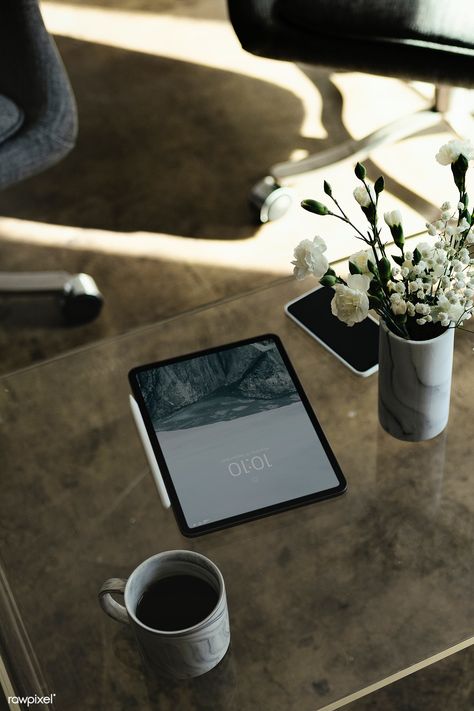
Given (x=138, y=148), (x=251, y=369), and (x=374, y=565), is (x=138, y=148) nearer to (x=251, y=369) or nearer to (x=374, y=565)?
(x=251, y=369)

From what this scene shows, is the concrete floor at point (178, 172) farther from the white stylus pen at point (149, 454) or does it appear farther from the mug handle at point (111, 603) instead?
the mug handle at point (111, 603)

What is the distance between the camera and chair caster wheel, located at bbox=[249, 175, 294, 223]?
1810 millimetres

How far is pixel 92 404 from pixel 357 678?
47cm

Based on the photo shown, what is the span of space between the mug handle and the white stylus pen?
0.16m

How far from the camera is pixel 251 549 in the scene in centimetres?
99

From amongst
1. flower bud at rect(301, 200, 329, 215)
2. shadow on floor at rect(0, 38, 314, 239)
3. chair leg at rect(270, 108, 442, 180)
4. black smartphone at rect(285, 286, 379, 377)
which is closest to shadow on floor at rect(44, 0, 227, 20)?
shadow on floor at rect(0, 38, 314, 239)

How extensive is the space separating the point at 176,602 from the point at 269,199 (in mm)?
1100

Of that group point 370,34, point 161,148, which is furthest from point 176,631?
point 161,148

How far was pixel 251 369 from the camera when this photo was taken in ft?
3.72

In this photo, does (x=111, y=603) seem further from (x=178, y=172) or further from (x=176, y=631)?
(x=178, y=172)

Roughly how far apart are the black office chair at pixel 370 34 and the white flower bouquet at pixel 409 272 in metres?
0.70

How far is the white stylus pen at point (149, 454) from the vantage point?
3.41ft

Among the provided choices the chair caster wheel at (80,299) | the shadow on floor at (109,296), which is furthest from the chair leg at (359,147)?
the chair caster wheel at (80,299)

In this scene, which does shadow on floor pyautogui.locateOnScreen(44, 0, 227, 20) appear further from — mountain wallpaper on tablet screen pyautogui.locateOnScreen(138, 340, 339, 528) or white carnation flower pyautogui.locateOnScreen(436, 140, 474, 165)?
white carnation flower pyautogui.locateOnScreen(436, 140, 474, 165)
